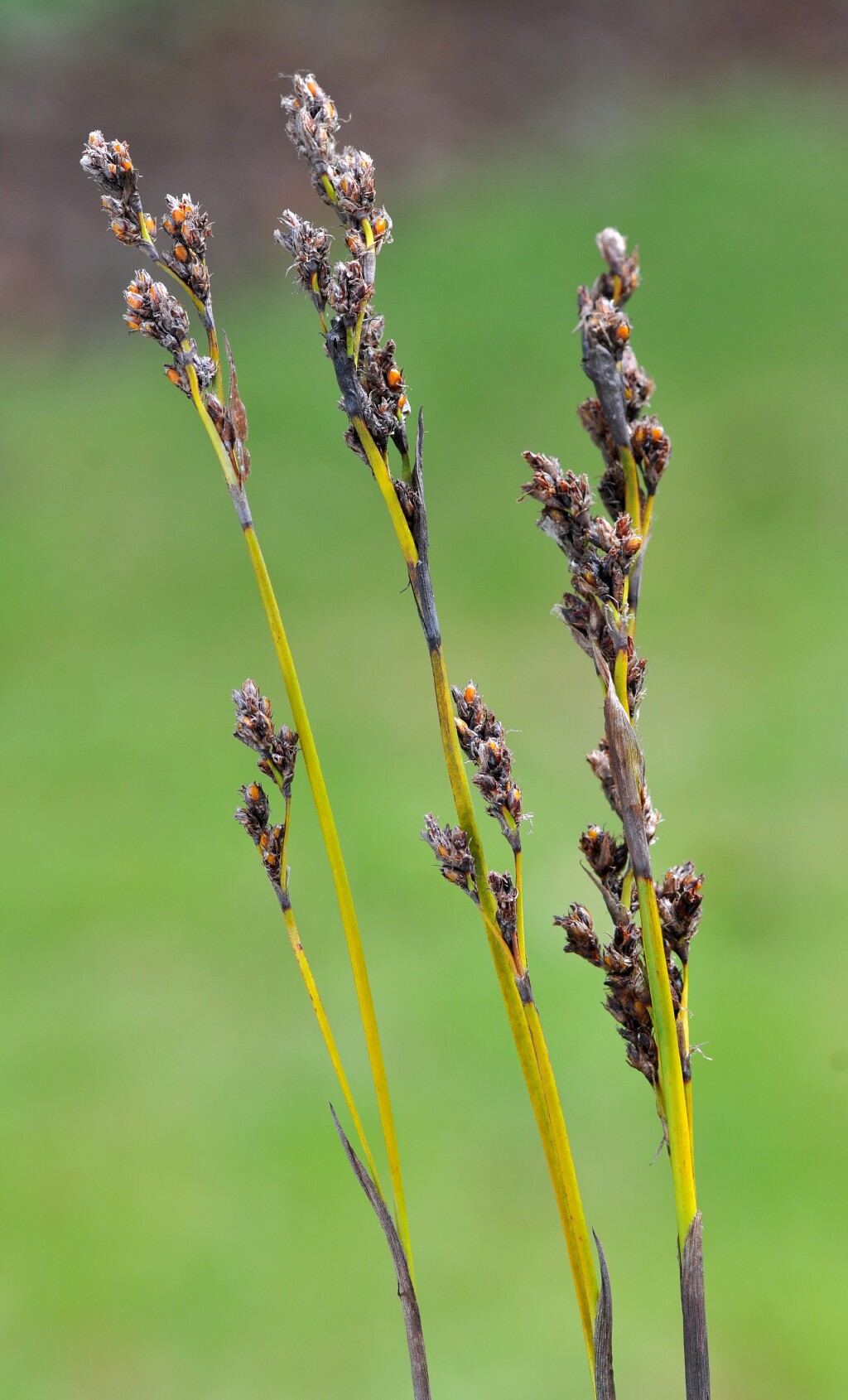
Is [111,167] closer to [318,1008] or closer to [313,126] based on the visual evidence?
[313,126]

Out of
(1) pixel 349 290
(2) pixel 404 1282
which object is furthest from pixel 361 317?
(2) pixel 404 1282

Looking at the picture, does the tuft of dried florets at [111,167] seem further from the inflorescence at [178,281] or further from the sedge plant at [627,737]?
the sedge plant at [627,737]

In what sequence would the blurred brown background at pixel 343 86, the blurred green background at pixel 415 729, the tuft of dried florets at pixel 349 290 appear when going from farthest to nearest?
1. the blurred brown background at pixel 343 86
2. the blurred green background at pixel 415 729
3. the tuft of dried florets at pixel 349 290

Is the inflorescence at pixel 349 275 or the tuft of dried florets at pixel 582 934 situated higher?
the inflorescence at pixel 349 275

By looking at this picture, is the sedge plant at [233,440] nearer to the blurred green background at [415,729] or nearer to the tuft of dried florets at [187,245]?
the tuft of dried florets at [187,245]

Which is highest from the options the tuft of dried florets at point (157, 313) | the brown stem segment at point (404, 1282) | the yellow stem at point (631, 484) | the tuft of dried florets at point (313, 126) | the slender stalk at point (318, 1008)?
the tuft of dried florets at point (313, 126)

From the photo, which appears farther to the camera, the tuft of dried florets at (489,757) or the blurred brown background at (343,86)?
the blurred brown background at (343,86)

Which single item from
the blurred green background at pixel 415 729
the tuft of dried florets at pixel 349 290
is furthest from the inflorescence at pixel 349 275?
the blurred green background at pixel 415 729

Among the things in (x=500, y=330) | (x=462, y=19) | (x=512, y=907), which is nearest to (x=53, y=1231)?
(x=512, y=907)

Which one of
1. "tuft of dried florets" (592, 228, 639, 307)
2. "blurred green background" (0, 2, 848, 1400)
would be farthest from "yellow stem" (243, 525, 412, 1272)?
"blurred green background" (0, 2, 848, 1400)

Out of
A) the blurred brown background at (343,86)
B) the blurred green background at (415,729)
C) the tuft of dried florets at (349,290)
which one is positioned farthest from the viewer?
the blurred brown background at (343,86)

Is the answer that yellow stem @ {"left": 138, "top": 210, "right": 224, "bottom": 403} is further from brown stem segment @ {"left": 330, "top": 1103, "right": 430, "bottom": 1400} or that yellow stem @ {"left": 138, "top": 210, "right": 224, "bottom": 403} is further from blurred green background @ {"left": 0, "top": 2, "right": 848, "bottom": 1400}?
blurred green background @ {"left": 0, "top": 2, "right": 848, "bottom": 1400}
